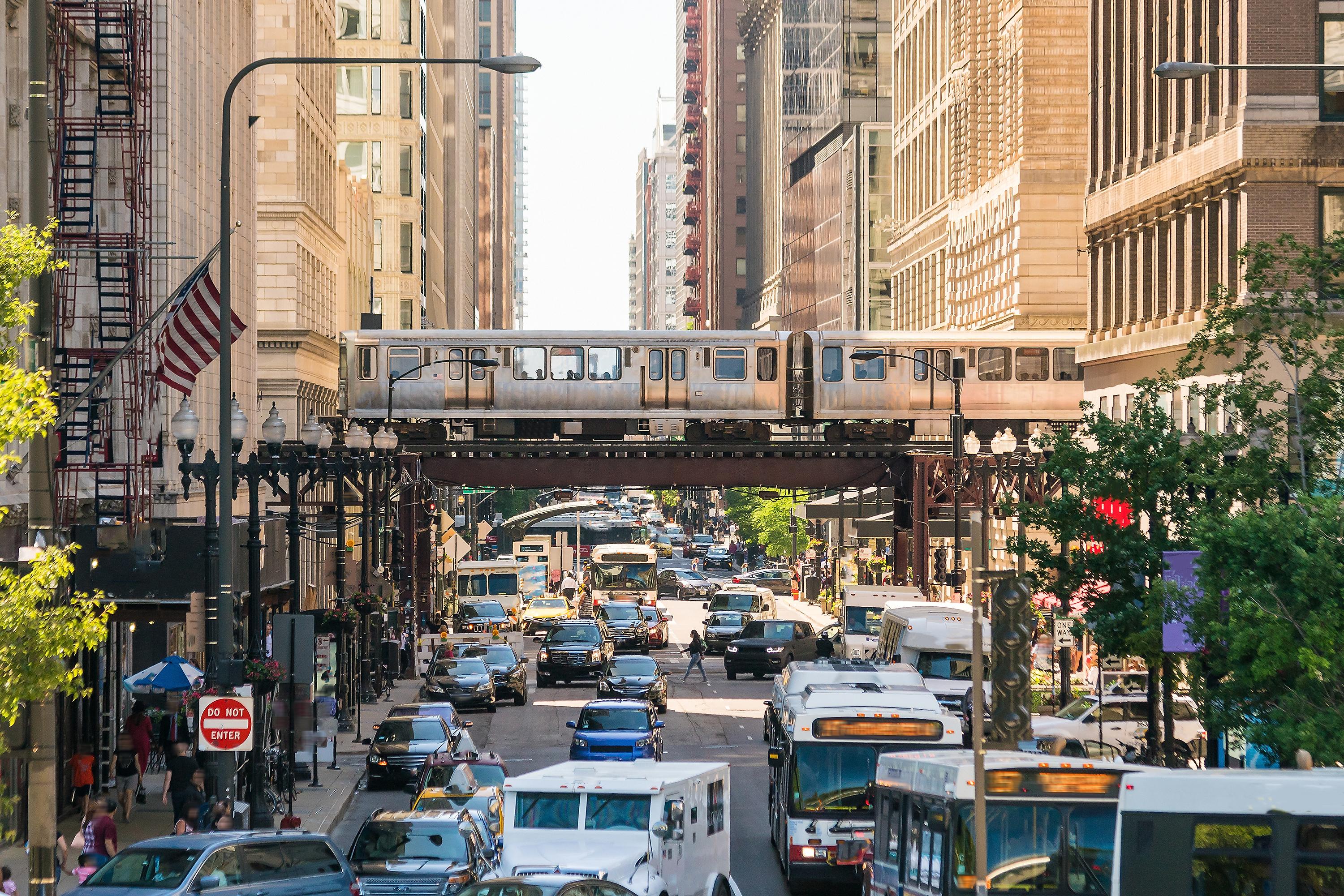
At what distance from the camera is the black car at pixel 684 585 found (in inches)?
3903

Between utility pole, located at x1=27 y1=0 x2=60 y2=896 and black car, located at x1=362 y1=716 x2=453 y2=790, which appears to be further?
black car, located at x1=362 y1=716 x2=453 y2=790

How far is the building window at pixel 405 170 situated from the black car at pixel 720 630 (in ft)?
145

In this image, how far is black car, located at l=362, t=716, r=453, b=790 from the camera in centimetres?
3231

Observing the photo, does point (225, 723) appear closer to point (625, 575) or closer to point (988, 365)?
point (988, 365)

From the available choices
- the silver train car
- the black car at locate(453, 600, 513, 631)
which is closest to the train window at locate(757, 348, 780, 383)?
the silver train car

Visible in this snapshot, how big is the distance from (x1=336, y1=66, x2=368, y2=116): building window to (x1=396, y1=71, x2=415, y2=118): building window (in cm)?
163

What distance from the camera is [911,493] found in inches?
2373

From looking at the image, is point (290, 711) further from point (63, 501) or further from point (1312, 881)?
point (1312, 881)

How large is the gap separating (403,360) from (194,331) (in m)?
29.0

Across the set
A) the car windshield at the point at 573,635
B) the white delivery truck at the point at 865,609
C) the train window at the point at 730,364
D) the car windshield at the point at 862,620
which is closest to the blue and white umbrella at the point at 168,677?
the white delivery truck at the point at 865,609

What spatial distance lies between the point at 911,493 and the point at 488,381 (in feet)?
47.0

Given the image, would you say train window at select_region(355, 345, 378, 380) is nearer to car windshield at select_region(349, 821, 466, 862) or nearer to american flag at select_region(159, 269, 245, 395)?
american flag at select_region(159, 269, 245, 395)

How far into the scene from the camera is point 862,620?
48594 millimetres

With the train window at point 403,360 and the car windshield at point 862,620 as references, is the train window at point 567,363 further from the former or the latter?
the car windshield at point 862,620
